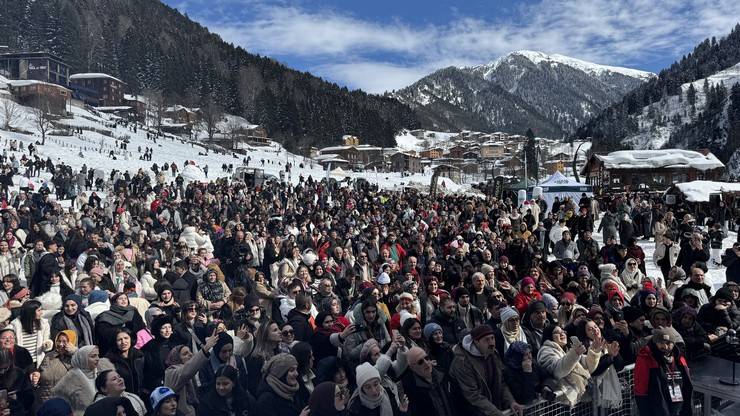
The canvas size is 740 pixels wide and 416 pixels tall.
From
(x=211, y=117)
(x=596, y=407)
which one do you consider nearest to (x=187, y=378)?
(x=596, y=407)

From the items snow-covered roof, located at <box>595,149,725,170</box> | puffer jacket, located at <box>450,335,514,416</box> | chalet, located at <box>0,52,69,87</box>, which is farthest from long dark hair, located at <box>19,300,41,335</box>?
chalet, located at <box>0,52,69,87</box>

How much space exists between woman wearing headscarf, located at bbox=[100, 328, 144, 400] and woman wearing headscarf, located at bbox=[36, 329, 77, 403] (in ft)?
0.87

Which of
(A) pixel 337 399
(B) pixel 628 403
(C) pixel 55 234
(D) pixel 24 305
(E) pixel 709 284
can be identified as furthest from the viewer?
(C) pixel 55 234

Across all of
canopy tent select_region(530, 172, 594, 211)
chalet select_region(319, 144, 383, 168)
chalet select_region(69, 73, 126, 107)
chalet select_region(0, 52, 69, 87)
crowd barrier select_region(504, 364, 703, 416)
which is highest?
chalet select_region(0, 52, 69, 87)

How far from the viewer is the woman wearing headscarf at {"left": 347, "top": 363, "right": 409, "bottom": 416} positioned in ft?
10.2

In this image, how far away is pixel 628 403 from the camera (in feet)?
13.1

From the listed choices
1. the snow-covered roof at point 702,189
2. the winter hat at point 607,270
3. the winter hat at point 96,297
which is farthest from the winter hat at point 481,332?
the snow-covered roof at point 702,189

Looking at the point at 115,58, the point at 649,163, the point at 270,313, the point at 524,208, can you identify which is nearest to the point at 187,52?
the point at 115,58

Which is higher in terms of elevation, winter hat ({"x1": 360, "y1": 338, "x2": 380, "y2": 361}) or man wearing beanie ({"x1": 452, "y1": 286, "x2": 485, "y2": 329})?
winter hat ({"x1": 360, "y1": 338, "x2": 380, "y2": 361})

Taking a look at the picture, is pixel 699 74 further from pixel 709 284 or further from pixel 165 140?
pixel 709 284

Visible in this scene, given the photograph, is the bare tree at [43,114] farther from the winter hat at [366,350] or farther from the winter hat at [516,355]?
the winter hat at [516,355]

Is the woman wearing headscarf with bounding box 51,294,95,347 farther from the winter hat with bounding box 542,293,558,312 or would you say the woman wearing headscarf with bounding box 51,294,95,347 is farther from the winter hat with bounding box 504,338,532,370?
the winter hat with bounding box 542,293,558,312

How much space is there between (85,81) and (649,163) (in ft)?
284

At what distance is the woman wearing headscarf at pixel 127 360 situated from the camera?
12.4ft
